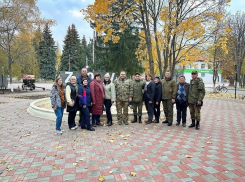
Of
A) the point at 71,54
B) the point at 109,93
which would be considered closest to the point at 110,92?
the point at 109,93

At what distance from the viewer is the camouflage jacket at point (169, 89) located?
5.84m

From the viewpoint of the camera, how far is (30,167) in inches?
126

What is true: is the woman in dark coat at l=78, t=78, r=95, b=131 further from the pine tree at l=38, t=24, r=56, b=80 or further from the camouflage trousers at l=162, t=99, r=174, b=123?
the pine tree at l=38, t=24, r=56, b=80

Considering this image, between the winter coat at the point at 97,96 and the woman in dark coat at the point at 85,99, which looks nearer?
the woman in dark coat at the point at 85,99

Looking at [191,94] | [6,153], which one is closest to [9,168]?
[6,153]

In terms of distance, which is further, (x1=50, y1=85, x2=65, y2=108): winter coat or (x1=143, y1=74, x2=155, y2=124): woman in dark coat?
(x1=143, y1=74, x2=155, y2=124): woman in dark coat

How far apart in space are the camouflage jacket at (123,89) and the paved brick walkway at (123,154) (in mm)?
975

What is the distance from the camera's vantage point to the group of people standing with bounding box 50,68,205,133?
5176mm

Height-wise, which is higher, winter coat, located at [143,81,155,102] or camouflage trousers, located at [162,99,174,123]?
winter coat, located at [143,81,155,102]

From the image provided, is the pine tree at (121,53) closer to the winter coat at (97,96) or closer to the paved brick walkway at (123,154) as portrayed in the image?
the winter coat at (97,96)

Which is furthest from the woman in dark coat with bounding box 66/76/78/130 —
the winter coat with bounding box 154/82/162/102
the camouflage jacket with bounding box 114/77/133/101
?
the winter coat with bounding box 154/82/162/102

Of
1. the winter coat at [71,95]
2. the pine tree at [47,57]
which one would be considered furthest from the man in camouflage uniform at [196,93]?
the pine tree at [47,57]

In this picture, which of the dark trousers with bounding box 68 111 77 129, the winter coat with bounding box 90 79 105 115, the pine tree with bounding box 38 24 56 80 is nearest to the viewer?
the dark trousers with bounding box 68 111 77 129

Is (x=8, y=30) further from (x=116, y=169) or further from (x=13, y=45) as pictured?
(x=116, y=169)
